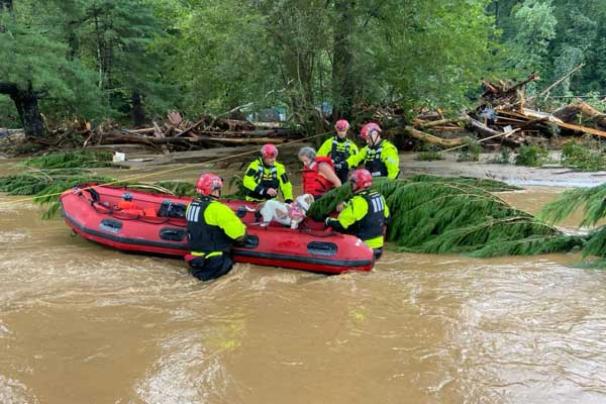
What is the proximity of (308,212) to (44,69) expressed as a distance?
1118cm

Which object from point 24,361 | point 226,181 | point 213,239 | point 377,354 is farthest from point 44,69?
point 377,354

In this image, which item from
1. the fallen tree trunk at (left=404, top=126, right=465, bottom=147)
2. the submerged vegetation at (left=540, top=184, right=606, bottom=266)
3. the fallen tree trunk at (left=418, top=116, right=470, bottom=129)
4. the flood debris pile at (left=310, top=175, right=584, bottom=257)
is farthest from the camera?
the fallen tree trunk at (left=418, top=116, right=470, bottom=129)

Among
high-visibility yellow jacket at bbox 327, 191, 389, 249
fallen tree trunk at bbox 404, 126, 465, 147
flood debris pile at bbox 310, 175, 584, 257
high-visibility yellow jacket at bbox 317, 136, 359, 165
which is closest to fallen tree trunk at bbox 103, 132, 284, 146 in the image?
fallen tree trunk at bbox 404, 126, 465, 147

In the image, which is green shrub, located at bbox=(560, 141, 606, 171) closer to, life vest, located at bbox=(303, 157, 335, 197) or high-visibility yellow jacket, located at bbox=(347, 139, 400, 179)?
high-visibility yellow jacket, located at bbox=(347, 139, 400, 179)

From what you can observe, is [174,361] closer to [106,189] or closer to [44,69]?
[106,189]

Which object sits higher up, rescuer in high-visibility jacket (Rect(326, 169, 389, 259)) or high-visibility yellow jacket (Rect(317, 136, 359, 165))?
high-visibility yellow jacket (Rect(317, 136, 359, 165))

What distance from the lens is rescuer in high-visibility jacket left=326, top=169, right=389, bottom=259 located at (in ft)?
20.9

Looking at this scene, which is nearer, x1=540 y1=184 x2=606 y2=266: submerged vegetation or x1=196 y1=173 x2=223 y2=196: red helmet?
x1=540 y1=184 x2=606 y2=266: submerged vegetation

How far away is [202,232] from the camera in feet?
20.0

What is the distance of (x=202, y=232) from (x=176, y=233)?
0.85 meters

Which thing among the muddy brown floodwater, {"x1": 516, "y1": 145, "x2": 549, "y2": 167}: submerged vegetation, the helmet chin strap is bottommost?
the muddy brown floodwater

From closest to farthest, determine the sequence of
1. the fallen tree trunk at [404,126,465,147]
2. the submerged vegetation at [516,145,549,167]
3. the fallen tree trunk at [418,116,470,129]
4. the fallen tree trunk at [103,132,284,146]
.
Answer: the submerged vegetation at [516,145,549,167] → the fallen tree trunk at [404,126,465,147] → the fallen tree trunk at [418,116,470,129] → the fallen tree trunk at [103,132,284,146]

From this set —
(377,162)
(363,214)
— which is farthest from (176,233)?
(377,162)

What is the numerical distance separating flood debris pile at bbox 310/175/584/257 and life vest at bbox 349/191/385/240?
0.75 meters
